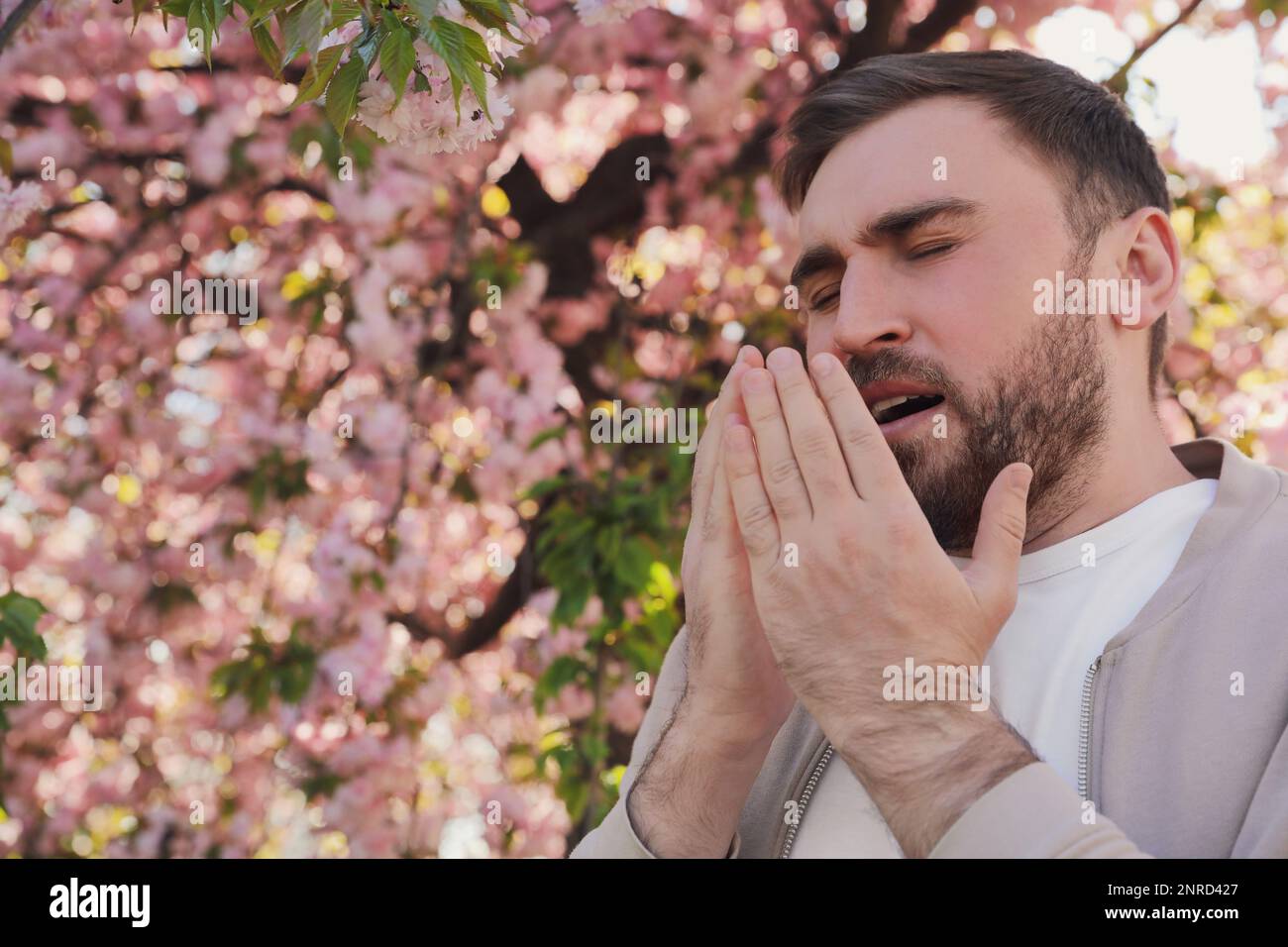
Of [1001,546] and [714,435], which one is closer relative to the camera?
[1001,546]

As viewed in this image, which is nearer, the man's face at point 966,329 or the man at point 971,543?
the man at point 971,543

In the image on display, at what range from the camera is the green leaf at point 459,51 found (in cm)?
130

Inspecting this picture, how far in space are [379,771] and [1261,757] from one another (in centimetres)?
371

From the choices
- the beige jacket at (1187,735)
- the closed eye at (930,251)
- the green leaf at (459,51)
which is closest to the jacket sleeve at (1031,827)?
the beige jacket at (1187,735)

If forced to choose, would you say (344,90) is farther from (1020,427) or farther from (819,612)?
(1020,427)

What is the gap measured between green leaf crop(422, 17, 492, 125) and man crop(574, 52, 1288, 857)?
1.66 ft

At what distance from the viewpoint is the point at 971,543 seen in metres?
1.69

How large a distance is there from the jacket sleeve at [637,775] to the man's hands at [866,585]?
0.35 meters

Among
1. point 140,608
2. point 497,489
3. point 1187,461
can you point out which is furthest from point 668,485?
point 140,608

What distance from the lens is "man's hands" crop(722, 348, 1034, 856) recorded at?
1.18 metres

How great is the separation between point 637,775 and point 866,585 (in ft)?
1.74

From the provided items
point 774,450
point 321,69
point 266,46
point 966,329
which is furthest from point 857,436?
point 266,46

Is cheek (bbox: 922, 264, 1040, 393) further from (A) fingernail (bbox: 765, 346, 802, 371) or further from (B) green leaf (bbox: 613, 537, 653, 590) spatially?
(B) green leaf (bbox: 613, 537, 653, 590)

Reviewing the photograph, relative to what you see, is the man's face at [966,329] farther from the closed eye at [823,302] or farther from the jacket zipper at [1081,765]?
the jacket zipper at [1081,765]
